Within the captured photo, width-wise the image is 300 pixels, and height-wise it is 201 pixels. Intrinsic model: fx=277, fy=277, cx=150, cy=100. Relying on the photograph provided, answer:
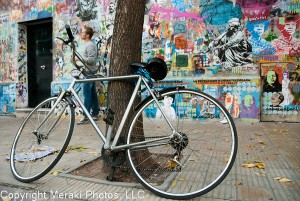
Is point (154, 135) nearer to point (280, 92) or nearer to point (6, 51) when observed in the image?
point (280, 92)

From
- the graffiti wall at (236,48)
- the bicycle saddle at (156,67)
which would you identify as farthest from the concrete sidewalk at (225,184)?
the graffiti wall at (236,48)

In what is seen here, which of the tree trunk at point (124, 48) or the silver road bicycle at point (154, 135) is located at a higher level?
the tree trunk at point (124, 48)

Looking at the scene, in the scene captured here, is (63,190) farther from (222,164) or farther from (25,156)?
(222,164)

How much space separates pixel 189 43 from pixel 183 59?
414 mm

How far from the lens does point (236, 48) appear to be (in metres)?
6.36

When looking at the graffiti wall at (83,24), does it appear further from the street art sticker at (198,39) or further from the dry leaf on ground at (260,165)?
the dry leaf on ground at (260,165)

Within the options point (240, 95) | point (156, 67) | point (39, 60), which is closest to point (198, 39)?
point (240, 95)

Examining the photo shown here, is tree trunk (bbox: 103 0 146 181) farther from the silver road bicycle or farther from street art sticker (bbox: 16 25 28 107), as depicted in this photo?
street art sticker (bbox: 16 25 28 107)

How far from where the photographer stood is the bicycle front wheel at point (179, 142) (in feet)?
7.98

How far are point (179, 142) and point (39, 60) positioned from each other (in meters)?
8.23

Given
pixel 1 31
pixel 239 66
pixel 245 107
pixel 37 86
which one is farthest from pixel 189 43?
pixel 1 31

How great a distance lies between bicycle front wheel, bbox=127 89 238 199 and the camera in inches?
95.7

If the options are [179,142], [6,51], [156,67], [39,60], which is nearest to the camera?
[179,142]

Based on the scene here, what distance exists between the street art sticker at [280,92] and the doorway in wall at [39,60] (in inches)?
260
